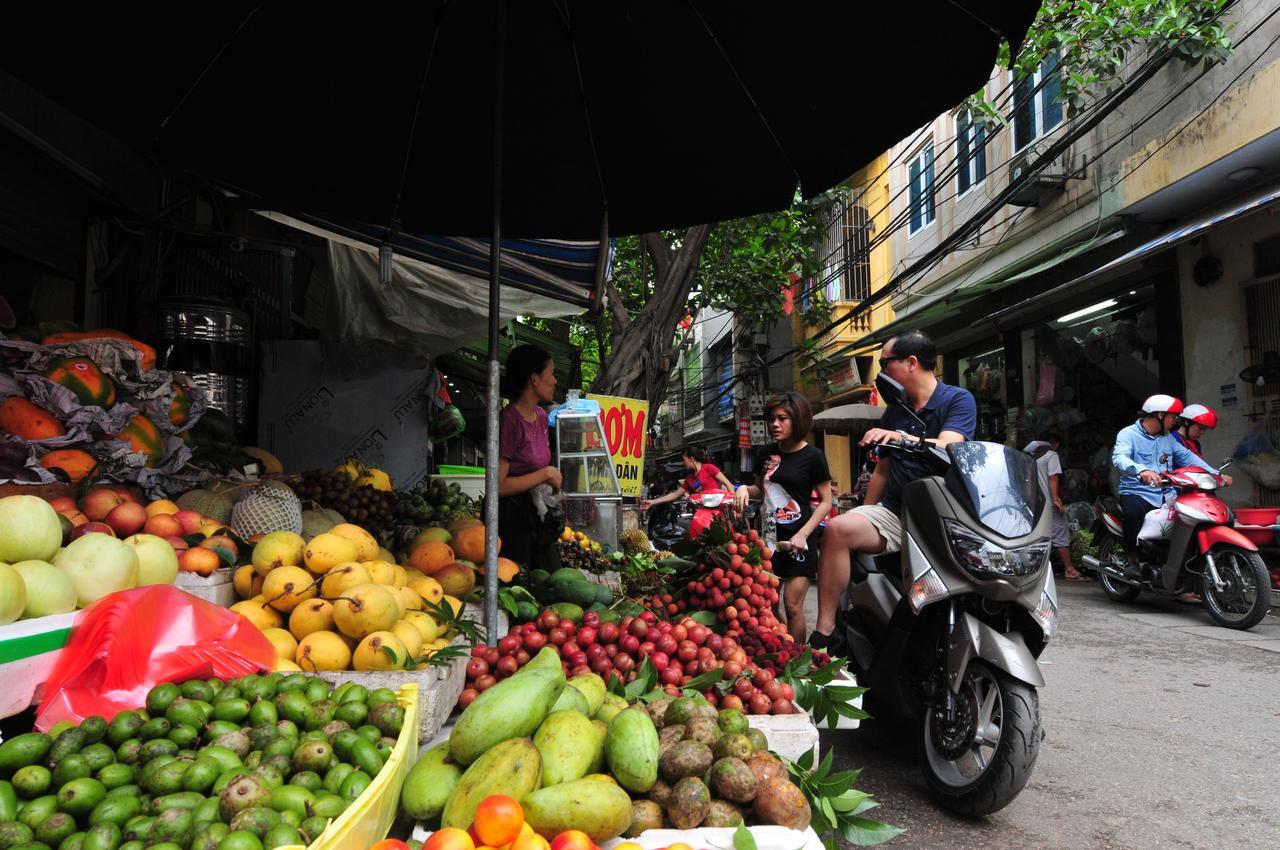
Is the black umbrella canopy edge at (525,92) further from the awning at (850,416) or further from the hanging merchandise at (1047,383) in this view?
the awning at (850,416)

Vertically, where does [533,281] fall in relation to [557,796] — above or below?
above

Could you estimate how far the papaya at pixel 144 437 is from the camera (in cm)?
325

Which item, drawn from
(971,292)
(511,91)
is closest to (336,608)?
(511,91)

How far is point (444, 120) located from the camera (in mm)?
3369

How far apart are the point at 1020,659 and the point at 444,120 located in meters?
3.20

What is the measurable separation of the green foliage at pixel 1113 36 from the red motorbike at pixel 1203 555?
4646 millimetres

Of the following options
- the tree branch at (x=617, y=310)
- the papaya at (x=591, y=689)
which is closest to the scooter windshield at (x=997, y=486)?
the papaya at (x=591, y=689)

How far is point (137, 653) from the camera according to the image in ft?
6.65

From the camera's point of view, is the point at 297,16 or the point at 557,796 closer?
the point at 557,796

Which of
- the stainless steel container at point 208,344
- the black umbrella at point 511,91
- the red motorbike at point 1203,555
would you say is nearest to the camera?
the black umbrella at point 511,91

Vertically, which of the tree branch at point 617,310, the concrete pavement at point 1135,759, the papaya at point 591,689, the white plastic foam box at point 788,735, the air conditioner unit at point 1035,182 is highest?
the air conditioner unit at point 1035,182

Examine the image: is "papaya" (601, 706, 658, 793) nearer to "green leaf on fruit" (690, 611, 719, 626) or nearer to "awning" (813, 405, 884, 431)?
"green leaf on fruit" (690, 611, 719, 626)

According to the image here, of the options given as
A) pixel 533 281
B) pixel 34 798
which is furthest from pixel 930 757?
pixel 533 281

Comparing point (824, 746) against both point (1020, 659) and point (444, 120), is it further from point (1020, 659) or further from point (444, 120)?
point (444, 120)
